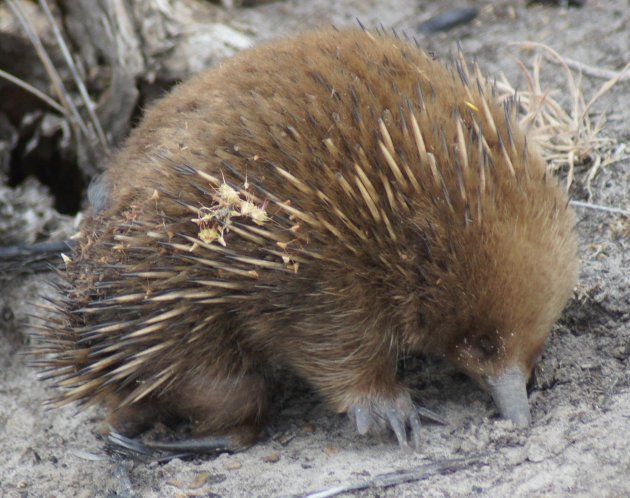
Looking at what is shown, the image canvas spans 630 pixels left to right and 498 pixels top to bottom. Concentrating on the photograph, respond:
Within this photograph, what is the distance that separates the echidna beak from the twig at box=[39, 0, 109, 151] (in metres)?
2.68

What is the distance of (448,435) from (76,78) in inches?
108

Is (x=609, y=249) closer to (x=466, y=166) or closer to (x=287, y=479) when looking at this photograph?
(x=466, y=166)

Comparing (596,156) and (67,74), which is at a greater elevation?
(67,74)

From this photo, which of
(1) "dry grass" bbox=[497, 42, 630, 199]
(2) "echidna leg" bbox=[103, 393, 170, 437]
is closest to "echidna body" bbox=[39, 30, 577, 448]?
(2) "echidna leg" bbox=[103, 393, 170, 437]

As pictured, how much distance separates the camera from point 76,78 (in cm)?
446

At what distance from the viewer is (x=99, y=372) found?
3000 millimetres

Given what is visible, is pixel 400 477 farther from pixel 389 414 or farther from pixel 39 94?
pixel 39 94

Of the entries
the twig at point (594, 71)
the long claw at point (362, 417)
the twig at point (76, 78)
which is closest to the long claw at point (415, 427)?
the long claw at point (362, 417)

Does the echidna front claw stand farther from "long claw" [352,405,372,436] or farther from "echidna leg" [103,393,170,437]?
"echidna leg" [103,393,170,437]

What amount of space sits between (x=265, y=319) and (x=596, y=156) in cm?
190

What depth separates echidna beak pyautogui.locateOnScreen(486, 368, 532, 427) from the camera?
9.30ft

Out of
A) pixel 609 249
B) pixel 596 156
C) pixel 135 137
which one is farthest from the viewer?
pixel 596 156

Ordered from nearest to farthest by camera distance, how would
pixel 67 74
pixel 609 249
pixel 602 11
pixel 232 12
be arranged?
pixel 609 249, pixel 67 74, pixel 602 11, pixel 232 12

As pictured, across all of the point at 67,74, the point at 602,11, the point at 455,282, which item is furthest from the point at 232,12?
the point at 455,282
